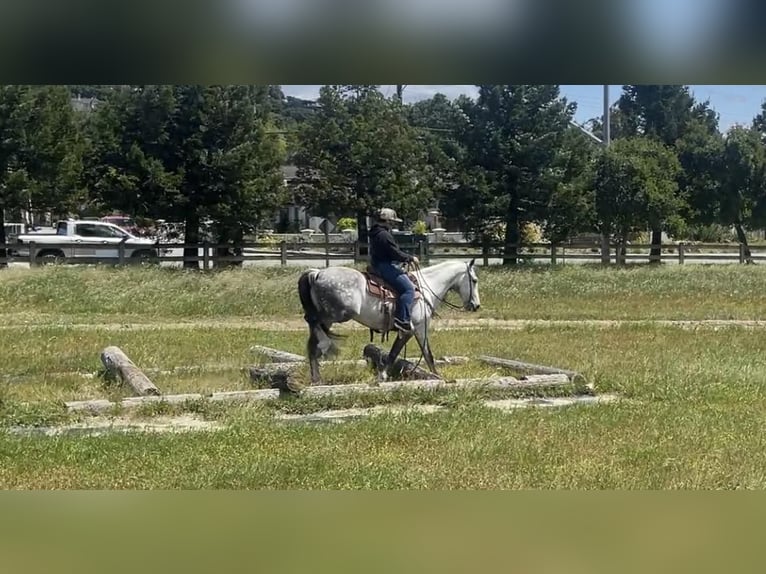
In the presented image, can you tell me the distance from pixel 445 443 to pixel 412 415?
1.02m

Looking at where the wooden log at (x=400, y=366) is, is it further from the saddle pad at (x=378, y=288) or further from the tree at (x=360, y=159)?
the tree at (x=360, y=159)

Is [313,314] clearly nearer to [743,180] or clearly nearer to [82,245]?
[82,245]

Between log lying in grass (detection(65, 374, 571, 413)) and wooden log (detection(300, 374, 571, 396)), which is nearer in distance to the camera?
log lying in grass (detection(65, 374, 571, 413))

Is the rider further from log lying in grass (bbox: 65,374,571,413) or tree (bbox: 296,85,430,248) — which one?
tree (bbox: 296,85,430,248)

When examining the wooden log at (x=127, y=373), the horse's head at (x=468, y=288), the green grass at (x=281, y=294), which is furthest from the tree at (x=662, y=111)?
the wooden log at (x=127, y=373)

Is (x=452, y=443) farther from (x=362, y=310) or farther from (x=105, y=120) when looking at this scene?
(x=105, y=120)

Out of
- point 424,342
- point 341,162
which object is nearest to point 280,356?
point 424,342

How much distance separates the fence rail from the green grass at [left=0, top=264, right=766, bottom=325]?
1.57 m

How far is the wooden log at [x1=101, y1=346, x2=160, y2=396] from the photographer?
825cm

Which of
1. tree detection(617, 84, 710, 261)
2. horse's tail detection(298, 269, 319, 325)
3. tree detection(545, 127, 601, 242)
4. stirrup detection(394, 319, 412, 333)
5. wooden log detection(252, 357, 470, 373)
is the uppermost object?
tree detection(617, 84, 710, 261)

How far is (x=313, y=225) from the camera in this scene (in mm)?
42156

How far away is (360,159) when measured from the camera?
26547mm

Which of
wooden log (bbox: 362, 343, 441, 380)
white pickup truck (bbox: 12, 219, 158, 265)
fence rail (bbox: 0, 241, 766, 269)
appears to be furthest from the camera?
white pickup truck (bbox: 12, 219, 158, 265)

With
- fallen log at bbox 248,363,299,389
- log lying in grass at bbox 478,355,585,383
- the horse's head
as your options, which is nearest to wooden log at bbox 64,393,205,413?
fallen log at bbox 248,363,299,389
